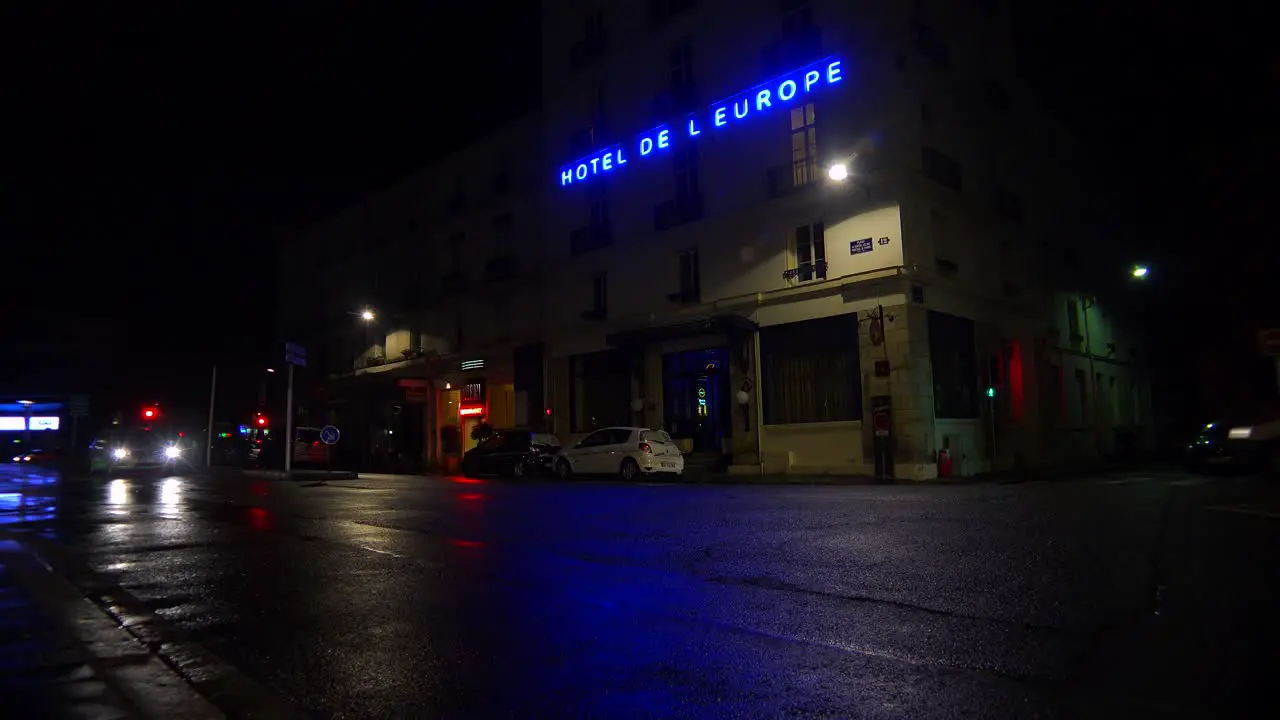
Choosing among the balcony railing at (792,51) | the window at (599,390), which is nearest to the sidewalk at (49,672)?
the balcony railing at (792,51)

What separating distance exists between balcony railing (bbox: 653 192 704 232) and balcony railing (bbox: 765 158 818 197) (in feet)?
9.67

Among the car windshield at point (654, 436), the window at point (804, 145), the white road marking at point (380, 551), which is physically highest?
the window at point (804, 145)

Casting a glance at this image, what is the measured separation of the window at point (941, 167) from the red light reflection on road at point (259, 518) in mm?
18898

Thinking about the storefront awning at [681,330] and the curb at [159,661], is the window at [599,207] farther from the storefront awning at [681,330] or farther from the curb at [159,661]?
the curb at [159,661]

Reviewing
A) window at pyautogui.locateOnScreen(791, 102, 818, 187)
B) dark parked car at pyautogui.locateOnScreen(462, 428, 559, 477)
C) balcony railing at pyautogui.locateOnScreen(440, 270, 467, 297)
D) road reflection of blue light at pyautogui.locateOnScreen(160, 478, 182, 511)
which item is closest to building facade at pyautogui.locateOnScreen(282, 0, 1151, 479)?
window at pyautogui.locateOnScreen(791, 102, 818, 187)

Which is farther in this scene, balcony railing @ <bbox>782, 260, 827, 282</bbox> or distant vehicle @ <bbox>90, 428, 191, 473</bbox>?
distant vehicle @ <bbox>90, 428, 191, 473</bbox>

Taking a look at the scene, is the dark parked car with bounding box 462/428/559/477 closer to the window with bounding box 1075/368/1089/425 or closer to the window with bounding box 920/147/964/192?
the window with bounding box 920/147/964/192

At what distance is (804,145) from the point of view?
942 inches

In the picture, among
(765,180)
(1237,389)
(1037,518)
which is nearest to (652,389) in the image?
(765,180)

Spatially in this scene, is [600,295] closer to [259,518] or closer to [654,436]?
[654,436]

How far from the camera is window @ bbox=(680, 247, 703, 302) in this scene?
26.7m

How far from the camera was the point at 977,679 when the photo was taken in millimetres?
3877

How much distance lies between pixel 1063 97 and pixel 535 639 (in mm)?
34042

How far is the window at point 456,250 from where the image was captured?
1486 inches
